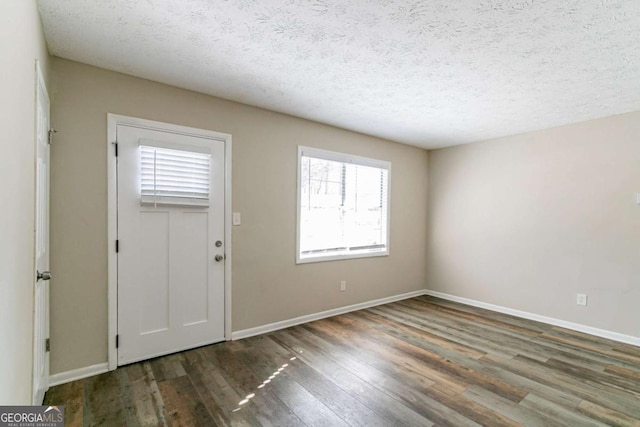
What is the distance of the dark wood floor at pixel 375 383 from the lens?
197cm

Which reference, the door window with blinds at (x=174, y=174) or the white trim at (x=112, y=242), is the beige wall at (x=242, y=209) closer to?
the white trim at (x=112, y=242)

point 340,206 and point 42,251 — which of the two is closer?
point 42,251

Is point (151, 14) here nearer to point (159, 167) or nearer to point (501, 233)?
point (159, 167)

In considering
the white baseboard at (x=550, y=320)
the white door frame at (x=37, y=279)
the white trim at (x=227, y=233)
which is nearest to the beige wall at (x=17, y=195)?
the white door frame at (x=37, y=279)

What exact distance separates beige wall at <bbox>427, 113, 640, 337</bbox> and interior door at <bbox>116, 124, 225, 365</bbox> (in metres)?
3.67

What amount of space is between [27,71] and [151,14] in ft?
2.45

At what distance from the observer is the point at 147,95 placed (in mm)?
2645

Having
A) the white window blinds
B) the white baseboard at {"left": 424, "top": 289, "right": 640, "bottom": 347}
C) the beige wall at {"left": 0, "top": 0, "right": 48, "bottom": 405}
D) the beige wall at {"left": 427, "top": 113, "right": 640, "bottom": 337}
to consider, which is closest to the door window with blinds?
the white window blinds

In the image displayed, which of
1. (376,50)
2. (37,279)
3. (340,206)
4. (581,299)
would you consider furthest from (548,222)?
(37,279)

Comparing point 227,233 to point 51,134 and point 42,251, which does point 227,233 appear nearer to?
point 42,251

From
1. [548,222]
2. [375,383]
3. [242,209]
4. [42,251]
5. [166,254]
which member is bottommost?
[375,383]

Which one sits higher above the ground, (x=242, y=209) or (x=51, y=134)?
(x=51, y=134)

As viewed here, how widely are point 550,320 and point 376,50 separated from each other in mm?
3948

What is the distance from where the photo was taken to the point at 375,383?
92.9 inches
